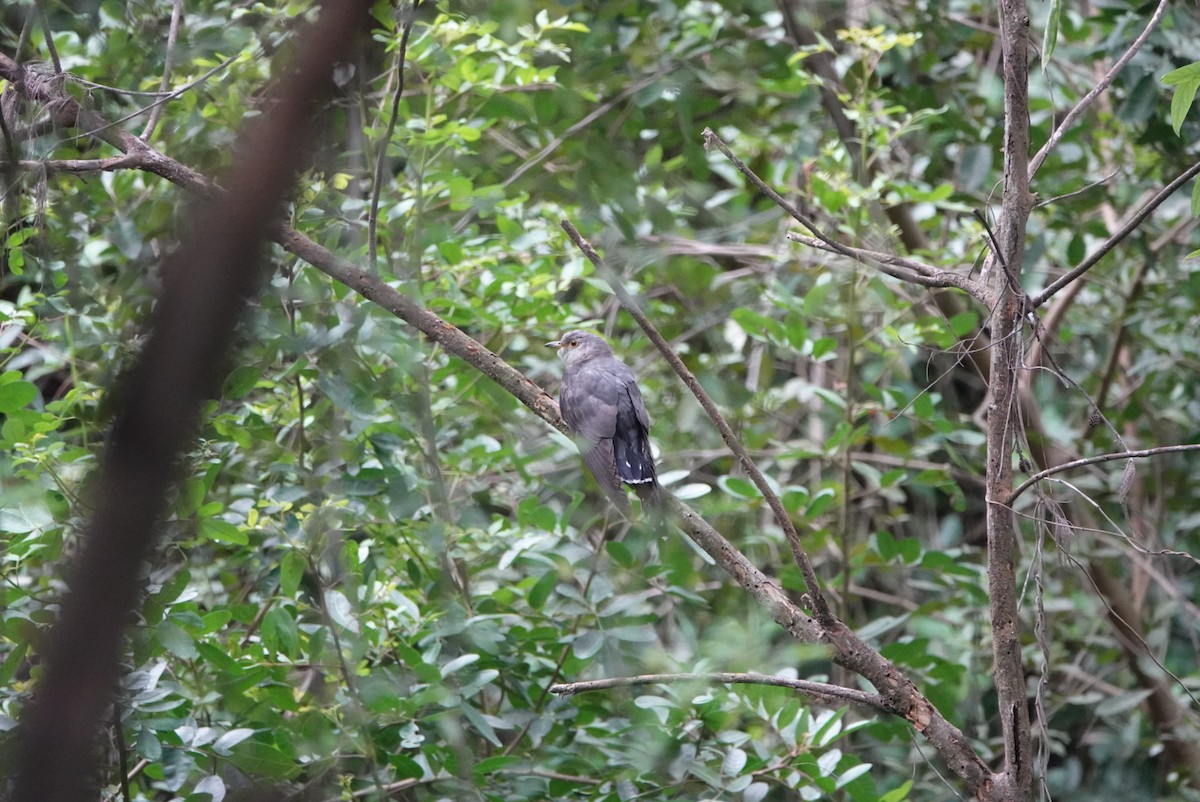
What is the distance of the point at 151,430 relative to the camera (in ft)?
2.15

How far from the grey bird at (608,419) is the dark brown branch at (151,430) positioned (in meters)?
2.84

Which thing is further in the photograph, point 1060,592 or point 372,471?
point 1060,592

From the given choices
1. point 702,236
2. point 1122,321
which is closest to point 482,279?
point 702,236

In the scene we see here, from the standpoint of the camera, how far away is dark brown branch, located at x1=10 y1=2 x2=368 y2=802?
2.11ft

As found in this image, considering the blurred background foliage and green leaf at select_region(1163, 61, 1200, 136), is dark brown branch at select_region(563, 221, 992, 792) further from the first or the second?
green leaf at select_region(1163, 61, 1200, 136)

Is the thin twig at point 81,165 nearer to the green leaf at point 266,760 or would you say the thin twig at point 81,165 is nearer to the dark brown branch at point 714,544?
the dark brown branch at point 714,544

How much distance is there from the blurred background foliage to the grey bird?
16cm

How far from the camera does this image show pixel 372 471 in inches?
136

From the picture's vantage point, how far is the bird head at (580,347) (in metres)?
4.70

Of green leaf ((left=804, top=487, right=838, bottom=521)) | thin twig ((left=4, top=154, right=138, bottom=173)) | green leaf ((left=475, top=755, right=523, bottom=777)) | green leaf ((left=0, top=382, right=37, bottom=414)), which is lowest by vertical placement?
green leaf ((left=475, top=755, right=523, bottom=777))

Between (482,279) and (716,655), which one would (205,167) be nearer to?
(482,279)

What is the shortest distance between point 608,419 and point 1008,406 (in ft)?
6.16

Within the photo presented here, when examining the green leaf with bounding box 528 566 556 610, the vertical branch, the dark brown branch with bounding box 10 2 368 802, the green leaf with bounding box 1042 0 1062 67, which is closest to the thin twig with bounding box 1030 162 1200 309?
the vertical branch

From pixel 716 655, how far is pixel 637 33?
284 cm
